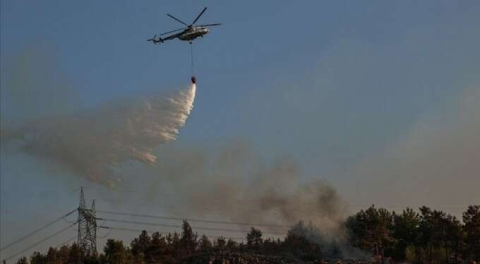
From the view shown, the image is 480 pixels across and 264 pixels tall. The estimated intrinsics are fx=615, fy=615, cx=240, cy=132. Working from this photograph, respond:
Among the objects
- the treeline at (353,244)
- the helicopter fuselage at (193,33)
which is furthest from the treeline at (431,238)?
the helicopter fuselage at (193,33)

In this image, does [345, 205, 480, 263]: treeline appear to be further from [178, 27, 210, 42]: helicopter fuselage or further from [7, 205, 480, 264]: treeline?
[178, 27, 210, 42]: helicopter fuselage

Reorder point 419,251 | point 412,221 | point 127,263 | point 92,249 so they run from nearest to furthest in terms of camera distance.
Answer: point 127,263 → point 92,249 → point 419,251 → point 412,221

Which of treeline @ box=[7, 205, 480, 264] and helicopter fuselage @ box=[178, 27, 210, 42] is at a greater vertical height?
helicopter fuselage @ box=[178, 27, 210, 42]

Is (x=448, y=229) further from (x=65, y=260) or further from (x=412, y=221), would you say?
(x=65, y=260)

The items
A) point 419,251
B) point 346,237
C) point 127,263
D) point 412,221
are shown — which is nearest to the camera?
point 127,263

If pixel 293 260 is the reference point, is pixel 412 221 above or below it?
above

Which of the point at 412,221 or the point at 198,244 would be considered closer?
the point at 412,221

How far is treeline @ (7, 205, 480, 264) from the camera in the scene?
103m

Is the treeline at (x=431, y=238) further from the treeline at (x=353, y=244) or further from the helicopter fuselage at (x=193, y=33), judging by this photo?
the helicopter fuselage at (x=193, y=33)

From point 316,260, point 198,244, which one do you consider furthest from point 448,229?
point 198,244

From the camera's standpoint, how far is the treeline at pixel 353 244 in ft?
337

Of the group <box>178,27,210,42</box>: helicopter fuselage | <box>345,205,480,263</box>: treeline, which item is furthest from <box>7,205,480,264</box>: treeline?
<box>178,27,210,42</box>: helicopter fuselage

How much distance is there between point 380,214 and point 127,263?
45.6m

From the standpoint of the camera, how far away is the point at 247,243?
148250mm
